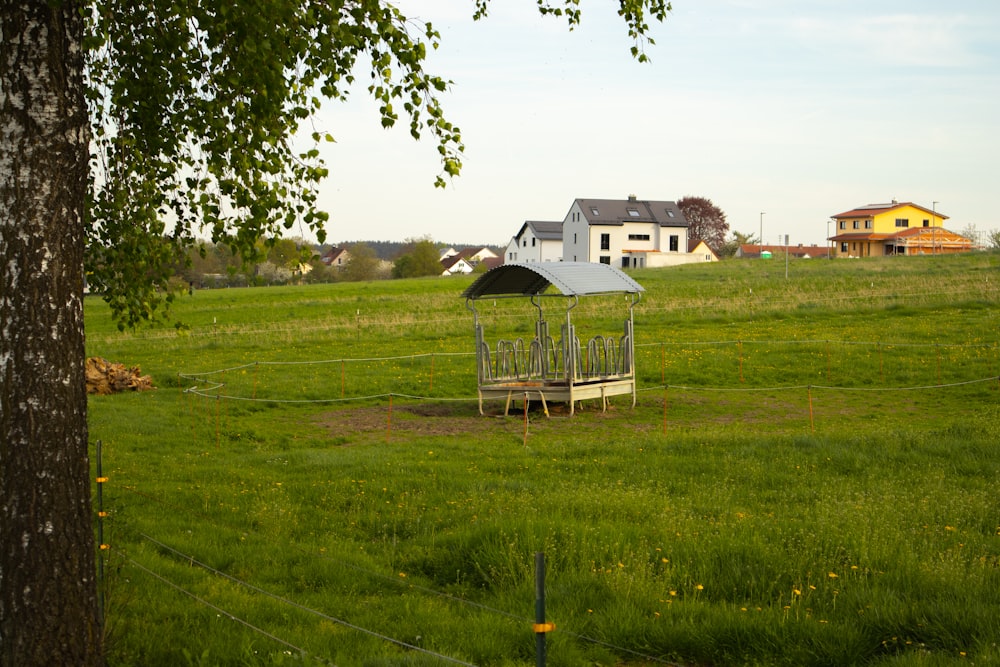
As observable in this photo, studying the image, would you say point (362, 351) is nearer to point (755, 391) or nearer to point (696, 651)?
point (755, 391)

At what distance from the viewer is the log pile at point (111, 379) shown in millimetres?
24797

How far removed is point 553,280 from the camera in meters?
20.9

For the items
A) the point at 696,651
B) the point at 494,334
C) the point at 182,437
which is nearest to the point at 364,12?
the point at 696,651

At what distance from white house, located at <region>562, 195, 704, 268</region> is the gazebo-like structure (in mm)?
69746

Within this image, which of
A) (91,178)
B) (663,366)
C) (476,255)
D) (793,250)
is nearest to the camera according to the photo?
(91,178)

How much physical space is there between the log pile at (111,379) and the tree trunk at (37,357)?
66.7ft

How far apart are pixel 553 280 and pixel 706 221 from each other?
11060 centimetres

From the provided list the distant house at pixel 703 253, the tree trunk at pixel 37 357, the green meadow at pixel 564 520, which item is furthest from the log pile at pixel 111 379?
the distant house at pixel 703 253

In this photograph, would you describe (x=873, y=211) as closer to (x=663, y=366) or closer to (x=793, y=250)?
(x=793, y=250)

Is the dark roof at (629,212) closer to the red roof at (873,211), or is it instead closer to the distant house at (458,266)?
the red roof at (873,211)

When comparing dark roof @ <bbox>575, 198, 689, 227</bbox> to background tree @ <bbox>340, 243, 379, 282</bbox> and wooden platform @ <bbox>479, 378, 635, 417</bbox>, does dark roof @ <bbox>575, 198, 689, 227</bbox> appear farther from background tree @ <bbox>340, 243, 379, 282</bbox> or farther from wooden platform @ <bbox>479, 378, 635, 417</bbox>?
wooden platform @ <bbox>479, 378, 635, 417</bbox>

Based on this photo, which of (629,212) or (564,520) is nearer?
(564,520)

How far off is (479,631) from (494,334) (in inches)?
1172

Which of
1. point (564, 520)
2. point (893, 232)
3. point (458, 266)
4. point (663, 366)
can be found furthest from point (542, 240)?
point (564, 520)
